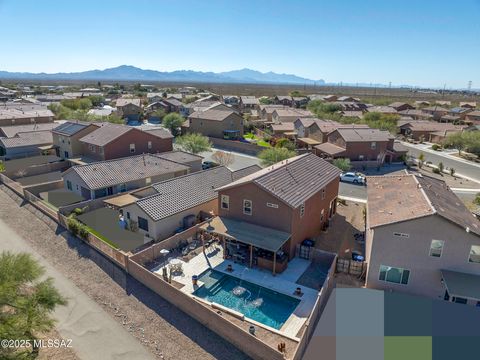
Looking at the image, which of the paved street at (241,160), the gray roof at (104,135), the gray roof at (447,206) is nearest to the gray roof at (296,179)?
the gray roof at (447,206)

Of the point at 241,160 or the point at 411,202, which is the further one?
the point at 241,160

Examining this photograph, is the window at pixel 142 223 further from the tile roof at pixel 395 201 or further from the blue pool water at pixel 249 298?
the tile roof at pixel 395 201

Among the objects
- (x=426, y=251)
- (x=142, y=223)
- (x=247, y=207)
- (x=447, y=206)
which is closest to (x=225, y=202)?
(x=247, y=207)

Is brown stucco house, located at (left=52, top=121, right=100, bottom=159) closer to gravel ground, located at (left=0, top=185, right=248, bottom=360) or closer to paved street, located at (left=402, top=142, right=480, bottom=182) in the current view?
gravel ground, located at (left=0, top=185, right=248, bottom=360)

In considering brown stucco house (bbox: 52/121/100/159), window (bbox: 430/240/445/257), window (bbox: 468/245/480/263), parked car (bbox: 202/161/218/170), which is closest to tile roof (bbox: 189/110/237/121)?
parked car (bbox: 202/161/218/170)

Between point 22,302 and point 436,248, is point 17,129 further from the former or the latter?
point 436,248

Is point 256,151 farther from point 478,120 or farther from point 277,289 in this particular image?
point 478,120
